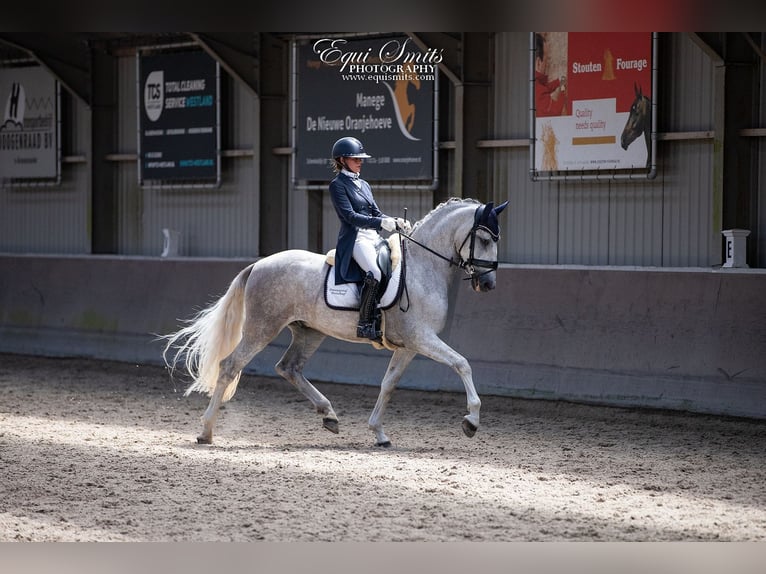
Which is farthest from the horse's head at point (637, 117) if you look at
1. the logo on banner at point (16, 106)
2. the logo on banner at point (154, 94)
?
the logo on banner at point (16, 106)

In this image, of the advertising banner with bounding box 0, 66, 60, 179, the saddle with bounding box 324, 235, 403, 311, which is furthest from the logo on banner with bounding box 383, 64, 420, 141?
the advertising banner with bounding box 0, 66, 60, 179

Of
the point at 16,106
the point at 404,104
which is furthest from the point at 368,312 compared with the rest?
the point at 16,106

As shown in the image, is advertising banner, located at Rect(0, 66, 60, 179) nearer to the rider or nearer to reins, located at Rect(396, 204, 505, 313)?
the rider

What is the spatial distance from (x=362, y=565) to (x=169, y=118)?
13.1 m

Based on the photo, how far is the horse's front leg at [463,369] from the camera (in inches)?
341

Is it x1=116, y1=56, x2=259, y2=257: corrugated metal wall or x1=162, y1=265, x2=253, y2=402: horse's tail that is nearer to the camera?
x1=162, y1=265, x2=253, y2=402: horse's tail

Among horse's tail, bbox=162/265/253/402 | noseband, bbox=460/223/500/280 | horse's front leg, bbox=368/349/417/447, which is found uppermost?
noseband, bbox=460/223/500/280

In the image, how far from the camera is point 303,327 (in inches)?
393

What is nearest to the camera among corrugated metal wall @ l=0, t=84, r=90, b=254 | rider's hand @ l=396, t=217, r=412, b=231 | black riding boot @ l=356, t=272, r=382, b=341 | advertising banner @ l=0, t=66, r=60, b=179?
rider's hand @ l=396, t=217, r=412, b=231

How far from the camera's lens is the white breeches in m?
9.17

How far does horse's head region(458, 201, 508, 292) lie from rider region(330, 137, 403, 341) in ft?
2.04

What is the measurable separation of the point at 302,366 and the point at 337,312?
2.31 ft

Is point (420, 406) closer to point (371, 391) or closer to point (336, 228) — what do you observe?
point (371, 391)

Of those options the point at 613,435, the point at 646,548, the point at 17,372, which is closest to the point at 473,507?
the point at 646,548
